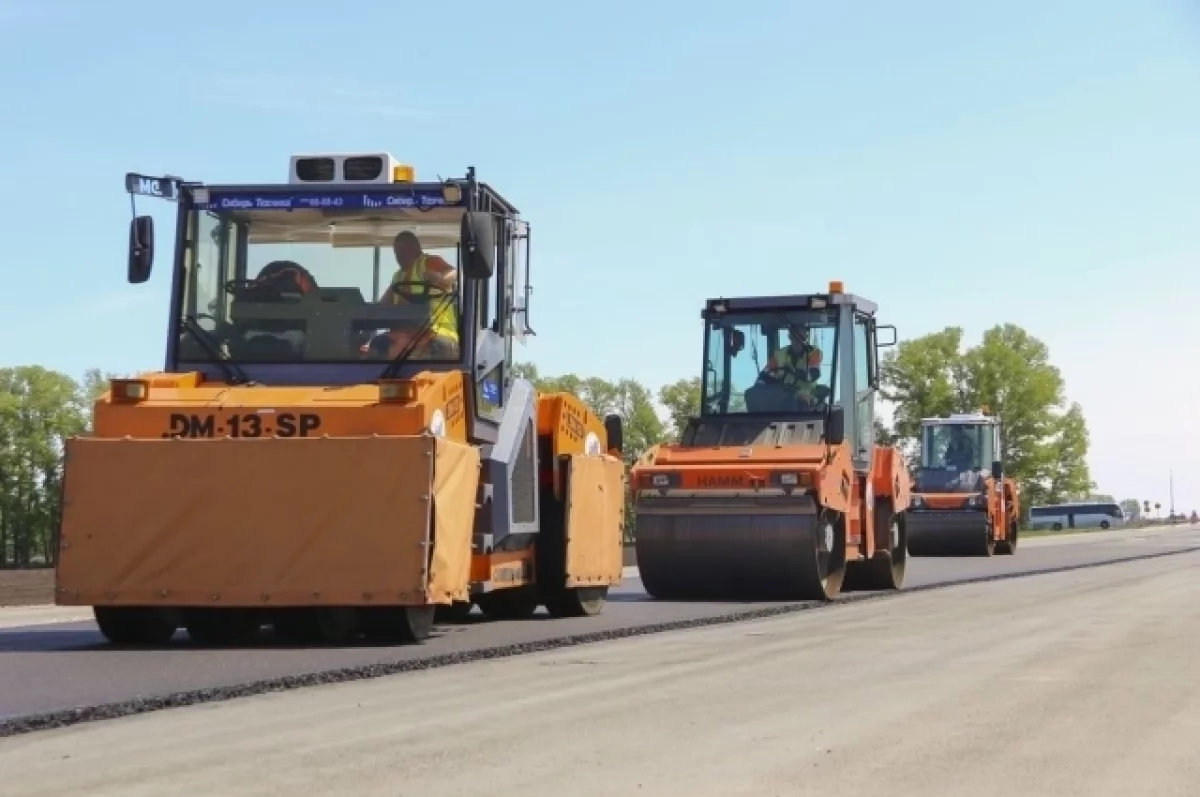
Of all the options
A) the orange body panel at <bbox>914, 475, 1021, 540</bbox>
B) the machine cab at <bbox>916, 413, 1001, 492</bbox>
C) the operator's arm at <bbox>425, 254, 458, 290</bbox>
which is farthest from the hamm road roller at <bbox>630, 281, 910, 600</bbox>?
the machine cab at <bbox>916, 413, 1001, 492</bbox>

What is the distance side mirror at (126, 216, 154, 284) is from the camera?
12.1 metres

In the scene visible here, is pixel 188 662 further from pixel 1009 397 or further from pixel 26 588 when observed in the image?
pixel 1009 397

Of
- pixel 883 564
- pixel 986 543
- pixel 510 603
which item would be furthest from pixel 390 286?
pixel 986 543

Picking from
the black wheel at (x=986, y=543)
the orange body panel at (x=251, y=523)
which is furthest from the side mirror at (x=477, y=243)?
the black wheel at (x=986, y=543)

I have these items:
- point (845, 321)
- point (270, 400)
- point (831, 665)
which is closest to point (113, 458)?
point (270, 400)

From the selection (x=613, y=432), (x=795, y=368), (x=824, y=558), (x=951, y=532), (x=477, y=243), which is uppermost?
(x=477, y=243)

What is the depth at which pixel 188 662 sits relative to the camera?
406 inches

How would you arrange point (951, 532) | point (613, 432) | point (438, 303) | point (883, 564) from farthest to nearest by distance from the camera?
point (951, 532) < point (883, 564) < point (613, 432) < point (438, 303)

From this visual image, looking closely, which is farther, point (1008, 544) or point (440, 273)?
point (1008, 544)

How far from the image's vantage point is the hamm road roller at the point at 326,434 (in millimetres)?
10992

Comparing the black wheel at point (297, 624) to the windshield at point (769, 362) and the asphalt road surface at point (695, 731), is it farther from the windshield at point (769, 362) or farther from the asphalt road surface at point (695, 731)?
the windshield at point (769, 362)

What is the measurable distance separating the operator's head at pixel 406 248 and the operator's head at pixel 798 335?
24.9ft

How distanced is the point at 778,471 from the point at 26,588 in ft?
30.1

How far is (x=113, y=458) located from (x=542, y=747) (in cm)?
508
